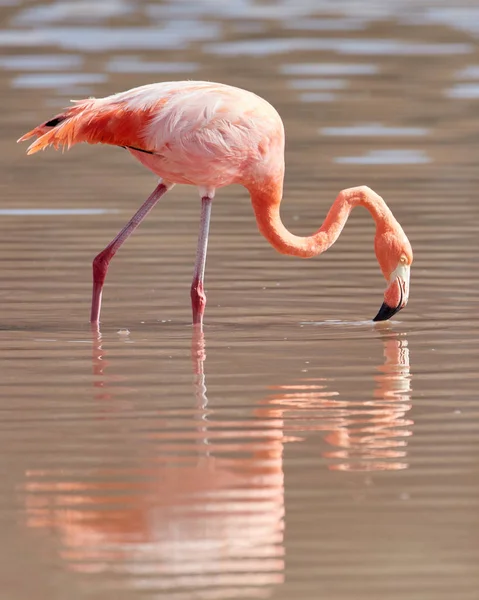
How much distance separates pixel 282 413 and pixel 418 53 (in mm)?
14241

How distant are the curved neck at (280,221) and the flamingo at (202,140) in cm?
1

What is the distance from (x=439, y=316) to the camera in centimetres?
831

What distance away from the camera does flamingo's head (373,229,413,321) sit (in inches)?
316

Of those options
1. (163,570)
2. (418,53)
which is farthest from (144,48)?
(163,570)

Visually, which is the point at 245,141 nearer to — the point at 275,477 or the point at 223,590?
the point at 275,477

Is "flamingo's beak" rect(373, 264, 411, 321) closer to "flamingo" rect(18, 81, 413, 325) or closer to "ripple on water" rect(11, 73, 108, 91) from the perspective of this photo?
"flamingo" rect(18, 81, 413, 325)

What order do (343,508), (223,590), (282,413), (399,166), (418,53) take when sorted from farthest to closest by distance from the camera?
(418,53) < (399,166) < (282,413) < (343,508) < (223,590)

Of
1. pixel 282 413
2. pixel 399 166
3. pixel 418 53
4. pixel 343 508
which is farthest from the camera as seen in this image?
pixel 418 53

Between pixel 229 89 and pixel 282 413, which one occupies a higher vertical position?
pixel 229 89

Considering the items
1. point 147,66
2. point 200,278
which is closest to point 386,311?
point 200,278

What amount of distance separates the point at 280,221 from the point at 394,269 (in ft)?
2.33

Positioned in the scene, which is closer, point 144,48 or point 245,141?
point 245,141

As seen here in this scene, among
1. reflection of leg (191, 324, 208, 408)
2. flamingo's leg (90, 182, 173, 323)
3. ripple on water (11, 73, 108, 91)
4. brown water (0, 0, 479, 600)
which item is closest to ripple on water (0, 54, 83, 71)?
ripple on water (11, 73, 108, 91)

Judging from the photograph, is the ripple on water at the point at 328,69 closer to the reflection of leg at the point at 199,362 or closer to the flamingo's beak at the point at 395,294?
the flamingo's beak at the point at 395,294
